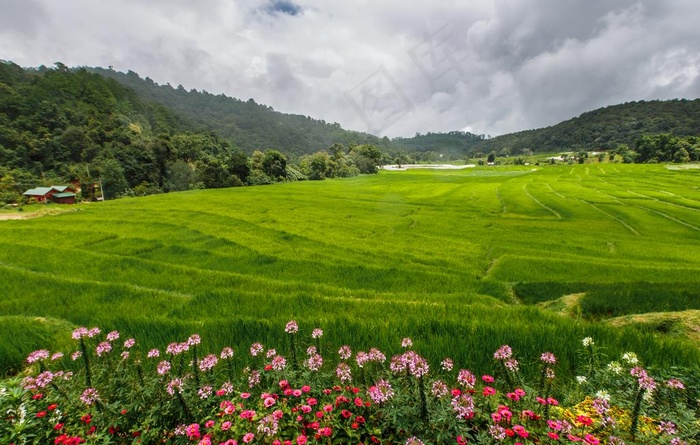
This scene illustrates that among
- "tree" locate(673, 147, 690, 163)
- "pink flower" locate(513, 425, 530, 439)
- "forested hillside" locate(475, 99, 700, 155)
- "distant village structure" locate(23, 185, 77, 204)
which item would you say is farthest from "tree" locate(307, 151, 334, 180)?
"forested hillside" locate(475, 99, 700, 155)

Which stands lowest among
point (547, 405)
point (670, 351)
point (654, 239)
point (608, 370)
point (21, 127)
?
point (654, 239)

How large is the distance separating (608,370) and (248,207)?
114 ft

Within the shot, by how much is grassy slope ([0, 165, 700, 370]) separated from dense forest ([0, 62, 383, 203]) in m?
57.3

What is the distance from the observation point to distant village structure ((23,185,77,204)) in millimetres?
69438

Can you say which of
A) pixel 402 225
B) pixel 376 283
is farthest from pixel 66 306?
pixel 402 225

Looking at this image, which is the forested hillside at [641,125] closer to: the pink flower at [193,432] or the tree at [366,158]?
the tree at [366,158]

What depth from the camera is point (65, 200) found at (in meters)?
73.8

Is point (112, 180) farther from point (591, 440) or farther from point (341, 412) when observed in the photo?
point (591, 440)

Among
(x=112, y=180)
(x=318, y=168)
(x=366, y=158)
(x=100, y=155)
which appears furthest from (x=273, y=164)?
(x=100, y=155)

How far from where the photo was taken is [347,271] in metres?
13.2

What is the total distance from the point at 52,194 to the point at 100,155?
Result: 94.2 feet

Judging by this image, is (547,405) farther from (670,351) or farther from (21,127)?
(21,127)

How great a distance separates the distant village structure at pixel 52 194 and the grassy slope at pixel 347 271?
200 ft

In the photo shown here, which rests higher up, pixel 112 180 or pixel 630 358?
pixel 112 180
